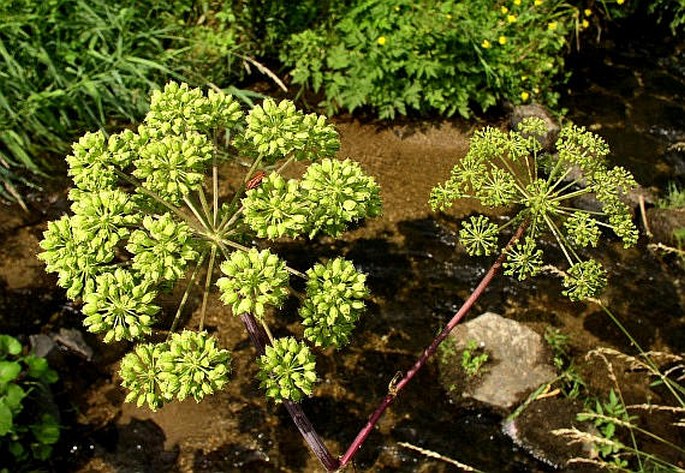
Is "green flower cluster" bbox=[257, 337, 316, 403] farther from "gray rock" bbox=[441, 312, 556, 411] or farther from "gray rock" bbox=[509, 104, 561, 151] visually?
"gray rock" bbox=[509, 104, 561, 151]

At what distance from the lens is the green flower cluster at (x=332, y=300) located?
3.00 metres

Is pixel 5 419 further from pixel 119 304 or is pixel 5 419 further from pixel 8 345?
pixel 119 304

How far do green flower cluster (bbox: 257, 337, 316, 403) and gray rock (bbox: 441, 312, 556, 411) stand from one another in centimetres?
274

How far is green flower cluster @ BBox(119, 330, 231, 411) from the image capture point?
2.78 m

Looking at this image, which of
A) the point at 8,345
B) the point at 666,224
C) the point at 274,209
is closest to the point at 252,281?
the point at 274,209

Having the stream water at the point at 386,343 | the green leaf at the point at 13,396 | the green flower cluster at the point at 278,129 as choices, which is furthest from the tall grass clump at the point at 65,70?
the green flower cluster at the point at 278,129

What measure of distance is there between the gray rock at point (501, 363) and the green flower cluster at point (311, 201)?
2.67 meters

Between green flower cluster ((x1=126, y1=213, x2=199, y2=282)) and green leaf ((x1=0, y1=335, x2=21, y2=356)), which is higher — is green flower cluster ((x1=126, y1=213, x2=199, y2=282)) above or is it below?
above

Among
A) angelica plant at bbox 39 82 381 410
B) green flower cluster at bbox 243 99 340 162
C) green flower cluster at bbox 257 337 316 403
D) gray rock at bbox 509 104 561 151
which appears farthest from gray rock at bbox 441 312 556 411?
green flower cluster at bbox 243 99 340 162

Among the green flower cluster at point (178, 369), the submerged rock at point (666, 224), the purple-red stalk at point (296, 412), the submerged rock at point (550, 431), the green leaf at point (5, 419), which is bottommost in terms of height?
the submerged rock at point (550, 431)

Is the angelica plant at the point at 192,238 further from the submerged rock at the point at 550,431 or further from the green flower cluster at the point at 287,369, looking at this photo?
the submerged rock at the point at 550,431

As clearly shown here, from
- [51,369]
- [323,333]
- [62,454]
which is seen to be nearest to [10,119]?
[51,369]

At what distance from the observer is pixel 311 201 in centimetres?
307

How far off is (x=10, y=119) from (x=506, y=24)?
4974 mm
